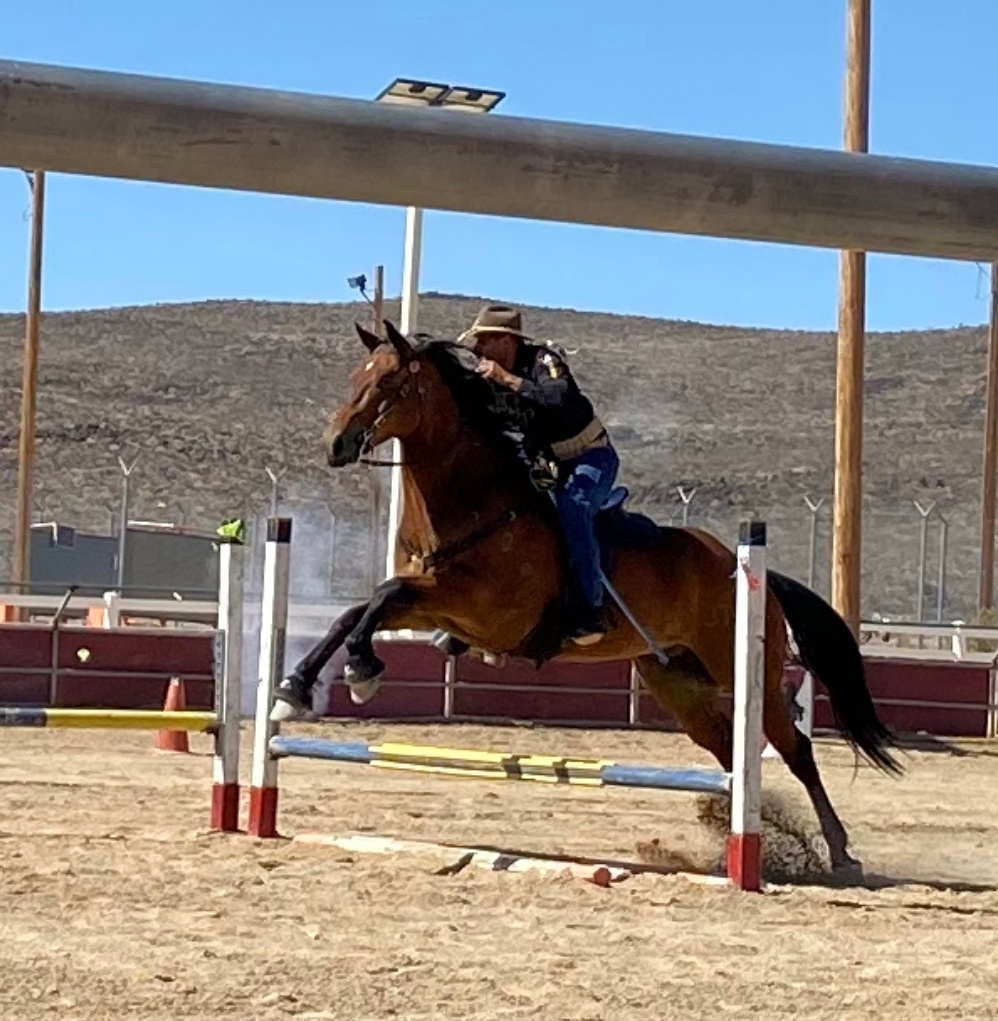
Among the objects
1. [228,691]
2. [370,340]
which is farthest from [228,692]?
[370,340]

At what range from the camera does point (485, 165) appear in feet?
4.95

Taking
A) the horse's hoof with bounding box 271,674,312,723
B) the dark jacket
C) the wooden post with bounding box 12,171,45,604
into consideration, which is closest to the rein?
the dark jacket

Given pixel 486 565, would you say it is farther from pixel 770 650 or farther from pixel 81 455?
pixel 81 455

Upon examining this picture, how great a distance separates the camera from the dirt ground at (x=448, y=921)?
4855mm

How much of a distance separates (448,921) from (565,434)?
2788 mm

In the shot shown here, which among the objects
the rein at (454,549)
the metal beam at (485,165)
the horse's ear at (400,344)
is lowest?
the rein at (454,549)

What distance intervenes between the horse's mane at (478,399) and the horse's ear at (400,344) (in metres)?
0.14

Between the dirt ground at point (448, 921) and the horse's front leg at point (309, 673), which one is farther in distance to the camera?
the horse's front leg at point (309, 673)

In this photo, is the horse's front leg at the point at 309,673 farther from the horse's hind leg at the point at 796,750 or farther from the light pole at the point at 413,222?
the light pole at the point at 413,222

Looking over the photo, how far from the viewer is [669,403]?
75.8 m

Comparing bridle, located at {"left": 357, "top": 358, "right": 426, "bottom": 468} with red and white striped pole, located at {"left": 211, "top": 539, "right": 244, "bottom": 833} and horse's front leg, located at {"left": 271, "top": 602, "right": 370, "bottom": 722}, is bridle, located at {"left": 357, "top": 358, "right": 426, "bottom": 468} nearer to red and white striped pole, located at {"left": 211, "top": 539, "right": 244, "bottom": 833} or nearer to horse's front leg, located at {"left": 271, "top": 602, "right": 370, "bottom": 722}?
horse's front leg, located at {"left": 271, "top": 602, "right": 370, "bottom": 722}

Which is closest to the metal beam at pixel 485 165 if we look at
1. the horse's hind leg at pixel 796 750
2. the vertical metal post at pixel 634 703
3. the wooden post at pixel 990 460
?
the horse's hind leg at pixel 796 750

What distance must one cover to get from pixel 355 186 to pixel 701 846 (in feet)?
26.0

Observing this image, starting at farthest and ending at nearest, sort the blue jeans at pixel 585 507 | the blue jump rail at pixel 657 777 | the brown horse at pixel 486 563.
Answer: the blue jeans at pixel 585 507 → the brown horse at pixel 486 563 → the blue jump rail at pixel 657 777
